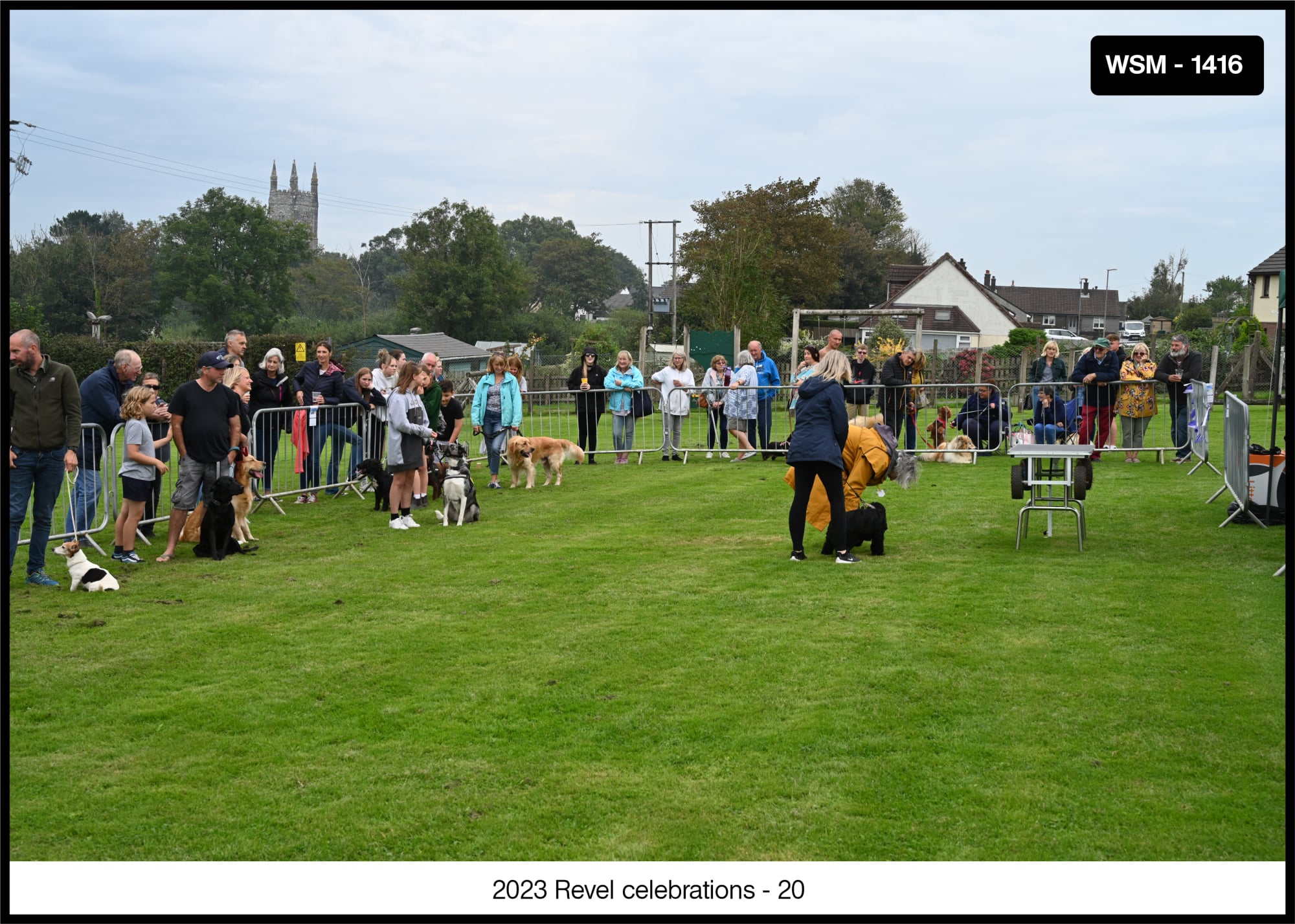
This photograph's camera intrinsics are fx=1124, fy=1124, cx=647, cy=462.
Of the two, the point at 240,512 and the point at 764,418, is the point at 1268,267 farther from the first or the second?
the point at 240,512

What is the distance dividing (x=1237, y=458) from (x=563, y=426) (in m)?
14.0

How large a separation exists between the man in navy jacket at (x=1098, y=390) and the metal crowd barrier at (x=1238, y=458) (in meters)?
4.33

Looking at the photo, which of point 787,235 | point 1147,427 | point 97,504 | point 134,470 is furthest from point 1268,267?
point 134,470

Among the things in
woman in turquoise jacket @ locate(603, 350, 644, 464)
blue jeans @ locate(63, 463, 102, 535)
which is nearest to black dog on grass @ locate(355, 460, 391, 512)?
blue jeans @ locate(63, 463, 102, 535)

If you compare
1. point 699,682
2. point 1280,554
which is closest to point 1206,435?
point 1280,554

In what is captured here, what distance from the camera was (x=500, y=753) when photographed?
5504 mm

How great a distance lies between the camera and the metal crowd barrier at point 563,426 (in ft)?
65.5

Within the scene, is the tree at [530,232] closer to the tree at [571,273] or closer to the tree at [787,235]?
the tree at [571,273]

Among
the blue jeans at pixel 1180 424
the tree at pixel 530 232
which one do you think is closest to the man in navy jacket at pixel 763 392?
the blue jeans at pixel 1180 424

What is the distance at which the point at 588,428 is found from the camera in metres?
19.5

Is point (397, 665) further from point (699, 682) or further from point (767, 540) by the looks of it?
point (767, 540)

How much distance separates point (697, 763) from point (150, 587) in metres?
6.15

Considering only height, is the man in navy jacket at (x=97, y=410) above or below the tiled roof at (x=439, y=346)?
below

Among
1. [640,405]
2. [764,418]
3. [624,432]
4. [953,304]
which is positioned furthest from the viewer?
[953,304]
